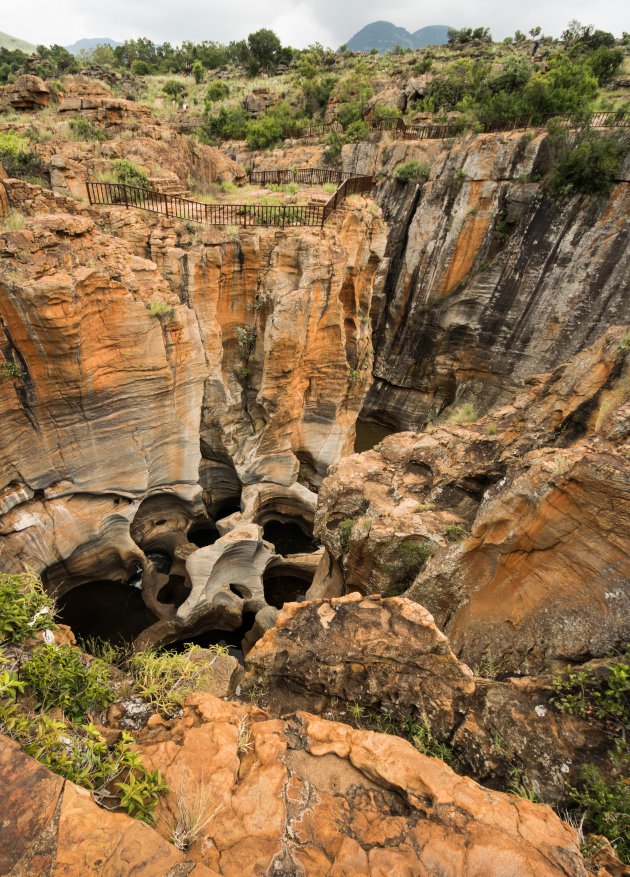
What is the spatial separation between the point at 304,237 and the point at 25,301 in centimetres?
677

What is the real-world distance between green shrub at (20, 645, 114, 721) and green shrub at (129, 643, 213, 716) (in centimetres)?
32

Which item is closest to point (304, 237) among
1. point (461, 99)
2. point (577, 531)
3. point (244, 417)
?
A: point (244, 417)

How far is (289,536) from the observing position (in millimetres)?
14266

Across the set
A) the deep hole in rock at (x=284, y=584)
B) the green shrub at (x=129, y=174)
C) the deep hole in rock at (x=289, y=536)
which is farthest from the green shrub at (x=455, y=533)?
the green shrub at (x=129, y=174)

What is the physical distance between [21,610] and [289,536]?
34.7ft

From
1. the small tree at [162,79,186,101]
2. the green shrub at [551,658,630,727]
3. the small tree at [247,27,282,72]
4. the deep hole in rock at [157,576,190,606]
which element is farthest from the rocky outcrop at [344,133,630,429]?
the small tree at [247,27,282,72]

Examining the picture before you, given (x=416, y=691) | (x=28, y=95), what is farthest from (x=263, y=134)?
(x=416, y=691)

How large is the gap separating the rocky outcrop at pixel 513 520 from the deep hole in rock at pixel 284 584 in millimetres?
4414

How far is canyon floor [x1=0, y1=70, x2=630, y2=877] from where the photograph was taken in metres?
2.84

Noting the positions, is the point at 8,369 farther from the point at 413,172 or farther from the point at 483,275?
the point at 413,172

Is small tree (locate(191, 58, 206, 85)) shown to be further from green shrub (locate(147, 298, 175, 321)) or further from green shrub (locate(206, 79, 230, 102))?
green shrub (locate(147, 298, 175, 321))

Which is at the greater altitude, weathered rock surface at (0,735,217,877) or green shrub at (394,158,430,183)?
green shrub at (394,158,430,183)

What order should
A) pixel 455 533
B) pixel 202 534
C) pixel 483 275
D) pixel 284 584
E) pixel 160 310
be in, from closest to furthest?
pixel 455 533 < pixel 160 310 < pixel 284 584 < pixel 202 534 < pixel 483 275

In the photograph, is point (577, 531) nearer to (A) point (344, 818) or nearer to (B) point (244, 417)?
(A) point (344, 818)
